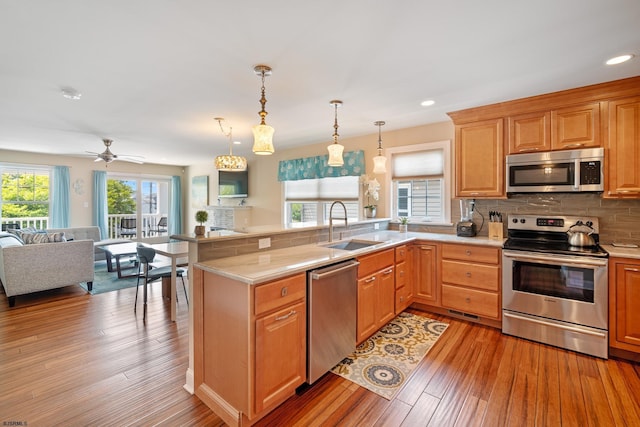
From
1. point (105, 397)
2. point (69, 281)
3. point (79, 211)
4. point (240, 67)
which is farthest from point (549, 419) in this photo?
point (79, 211)

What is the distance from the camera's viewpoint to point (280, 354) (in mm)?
1789

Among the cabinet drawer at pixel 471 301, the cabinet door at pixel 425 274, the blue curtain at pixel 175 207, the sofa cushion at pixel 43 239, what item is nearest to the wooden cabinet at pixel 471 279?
the cabinet drawer at pixel 471 301

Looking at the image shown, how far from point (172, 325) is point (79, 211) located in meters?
5.64

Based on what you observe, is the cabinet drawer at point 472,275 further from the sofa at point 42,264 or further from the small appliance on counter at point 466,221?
the sofa at point 42,264

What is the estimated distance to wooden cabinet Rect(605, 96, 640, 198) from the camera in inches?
98.8

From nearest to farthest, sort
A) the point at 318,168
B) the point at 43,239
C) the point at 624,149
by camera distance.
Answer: the point at 624,149, the point at 43,239, the point at 318,168

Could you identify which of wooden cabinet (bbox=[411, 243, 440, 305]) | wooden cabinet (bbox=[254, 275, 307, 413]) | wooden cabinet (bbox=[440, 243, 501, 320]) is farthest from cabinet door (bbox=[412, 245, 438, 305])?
wooden cabinet (bbox=[254, 275, 307, 413])

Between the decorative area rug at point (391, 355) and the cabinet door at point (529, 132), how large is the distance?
2070 millimetres

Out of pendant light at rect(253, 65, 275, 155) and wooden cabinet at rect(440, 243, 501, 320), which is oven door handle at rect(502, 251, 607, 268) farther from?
pendant light at rect(253, 65, 275, 155)

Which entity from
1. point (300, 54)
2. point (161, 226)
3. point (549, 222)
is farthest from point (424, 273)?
point (161, 226)

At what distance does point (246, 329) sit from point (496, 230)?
9.87ft

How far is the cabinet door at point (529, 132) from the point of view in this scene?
290 centimetres

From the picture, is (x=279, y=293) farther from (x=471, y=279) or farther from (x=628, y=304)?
(x=628, y=304)

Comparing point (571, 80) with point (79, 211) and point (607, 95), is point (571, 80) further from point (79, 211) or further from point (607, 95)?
point (79, 211)
